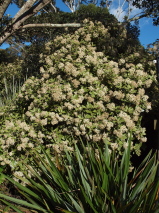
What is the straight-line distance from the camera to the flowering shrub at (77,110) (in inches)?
144

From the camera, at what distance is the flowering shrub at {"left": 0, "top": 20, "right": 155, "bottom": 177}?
3.65m

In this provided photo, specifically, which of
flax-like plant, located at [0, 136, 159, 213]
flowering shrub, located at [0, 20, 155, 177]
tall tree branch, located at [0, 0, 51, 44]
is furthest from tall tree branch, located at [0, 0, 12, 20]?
flax-like plant, located at [0, 136, 159, 213]

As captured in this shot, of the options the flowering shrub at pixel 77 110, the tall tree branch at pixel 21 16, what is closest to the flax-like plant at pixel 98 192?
the flowering shrub at pixel 77 110

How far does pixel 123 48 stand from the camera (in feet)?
19.6

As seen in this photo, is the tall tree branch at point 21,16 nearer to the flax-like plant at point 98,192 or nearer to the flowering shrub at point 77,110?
the flowering shrub at point 77,110

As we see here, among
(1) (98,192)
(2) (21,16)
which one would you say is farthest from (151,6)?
(1) (98,192)

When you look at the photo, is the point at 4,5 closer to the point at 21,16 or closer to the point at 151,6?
the point at 21,16

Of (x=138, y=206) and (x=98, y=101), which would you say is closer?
(x=138, y=206)

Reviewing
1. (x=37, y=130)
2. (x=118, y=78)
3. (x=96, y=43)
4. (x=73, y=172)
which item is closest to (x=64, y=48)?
(x=96, y=43)

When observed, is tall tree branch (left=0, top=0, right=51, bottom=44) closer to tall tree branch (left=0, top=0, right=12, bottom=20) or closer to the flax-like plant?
tall tree branch (left=0, top=0, right=12, bottom=20)

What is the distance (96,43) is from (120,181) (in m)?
3.95

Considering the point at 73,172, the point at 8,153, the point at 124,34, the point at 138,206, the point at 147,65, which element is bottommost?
the point at 138,206

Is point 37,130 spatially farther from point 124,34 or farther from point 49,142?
point 124,34

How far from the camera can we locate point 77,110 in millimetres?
3805
